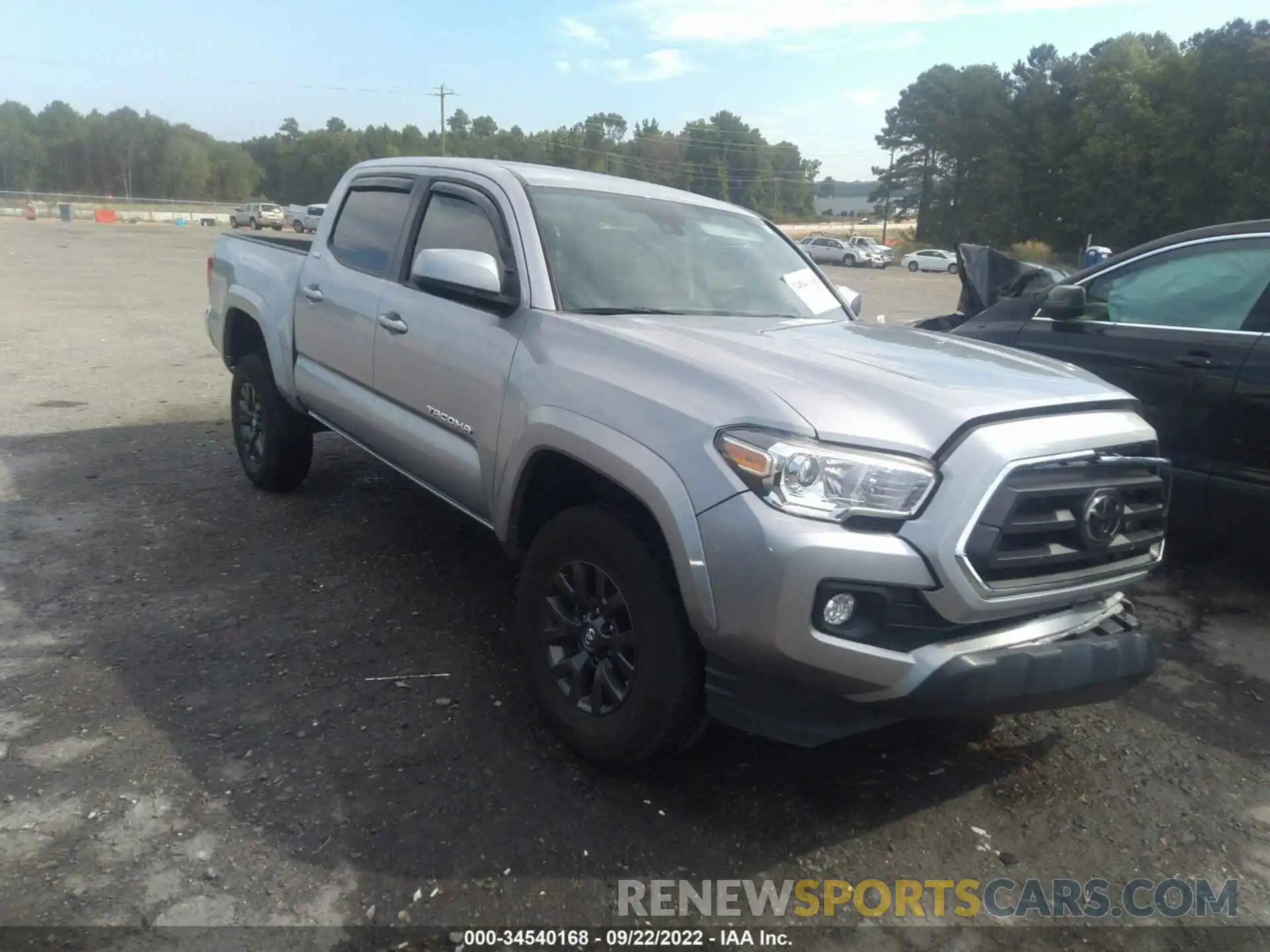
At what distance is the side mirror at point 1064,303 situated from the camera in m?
5.00

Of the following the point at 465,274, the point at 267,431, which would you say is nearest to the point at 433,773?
the point at 465,274

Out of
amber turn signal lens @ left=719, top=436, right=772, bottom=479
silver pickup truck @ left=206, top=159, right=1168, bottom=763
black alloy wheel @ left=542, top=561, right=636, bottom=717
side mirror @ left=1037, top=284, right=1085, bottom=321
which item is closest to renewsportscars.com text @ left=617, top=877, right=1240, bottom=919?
silver pickup truck @ left=206, top=159, right=1168, bottom=763

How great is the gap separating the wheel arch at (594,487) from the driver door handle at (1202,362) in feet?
10.3

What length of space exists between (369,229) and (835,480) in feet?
10.1

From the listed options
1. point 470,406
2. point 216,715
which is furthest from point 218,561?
point 470,406

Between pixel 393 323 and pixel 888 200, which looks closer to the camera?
pixel 393 323

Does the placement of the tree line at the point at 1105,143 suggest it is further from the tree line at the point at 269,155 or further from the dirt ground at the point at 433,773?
the dirt ground at the point at 433,773

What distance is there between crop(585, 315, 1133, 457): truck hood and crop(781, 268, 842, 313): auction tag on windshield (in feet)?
1.92

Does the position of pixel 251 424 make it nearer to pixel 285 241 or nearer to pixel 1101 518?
pixel 285 241

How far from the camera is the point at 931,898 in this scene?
102 inches

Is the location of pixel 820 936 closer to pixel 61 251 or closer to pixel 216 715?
pixel 216 715

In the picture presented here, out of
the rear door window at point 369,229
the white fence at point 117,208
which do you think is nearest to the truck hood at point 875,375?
the rear door window at point 369,229

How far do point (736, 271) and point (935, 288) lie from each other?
31721 millimetres

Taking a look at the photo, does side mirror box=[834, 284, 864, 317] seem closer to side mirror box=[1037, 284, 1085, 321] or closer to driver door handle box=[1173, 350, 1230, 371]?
side mirror box=[1037, 284, 1085, 321]
